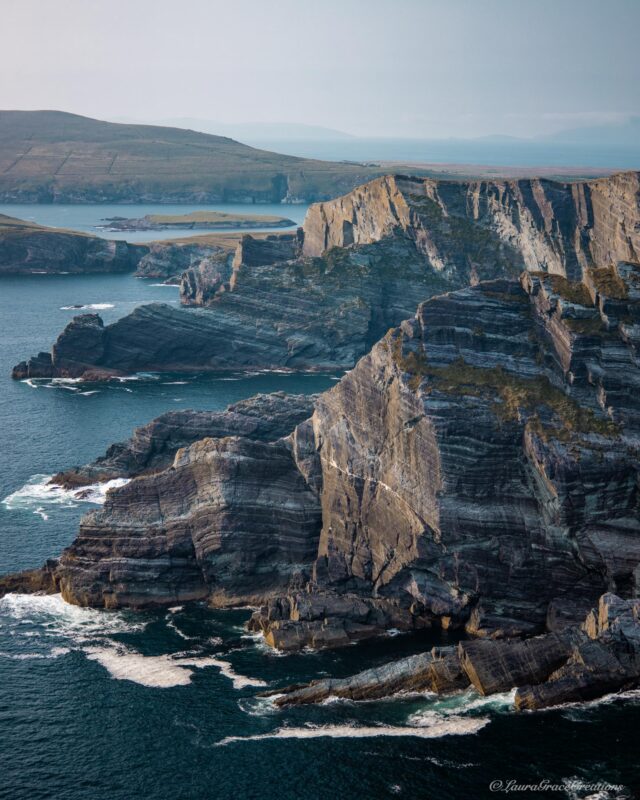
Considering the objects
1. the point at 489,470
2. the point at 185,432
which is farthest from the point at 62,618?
the point at 489,470

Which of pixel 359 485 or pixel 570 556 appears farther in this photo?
pixel 359 485

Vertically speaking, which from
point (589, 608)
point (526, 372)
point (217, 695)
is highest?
point (526, 372)

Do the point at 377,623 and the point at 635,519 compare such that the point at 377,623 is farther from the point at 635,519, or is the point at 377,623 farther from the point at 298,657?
the point at 635,519

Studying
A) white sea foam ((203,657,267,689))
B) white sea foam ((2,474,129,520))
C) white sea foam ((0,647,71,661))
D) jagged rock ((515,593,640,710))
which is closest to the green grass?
jagged rock ((515,593,640,710))

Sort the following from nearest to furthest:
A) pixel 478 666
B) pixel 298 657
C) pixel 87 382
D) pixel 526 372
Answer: pixel 478 666, pixel 298 657, pixel 526 372, pixel 87 382

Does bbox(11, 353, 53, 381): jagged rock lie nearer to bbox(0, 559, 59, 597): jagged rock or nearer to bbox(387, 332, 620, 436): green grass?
bbox(0, 559, 59, 597): jagged rock

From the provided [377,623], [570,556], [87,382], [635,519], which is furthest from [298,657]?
[87,382]

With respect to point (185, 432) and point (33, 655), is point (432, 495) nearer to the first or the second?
point (33, 655)
